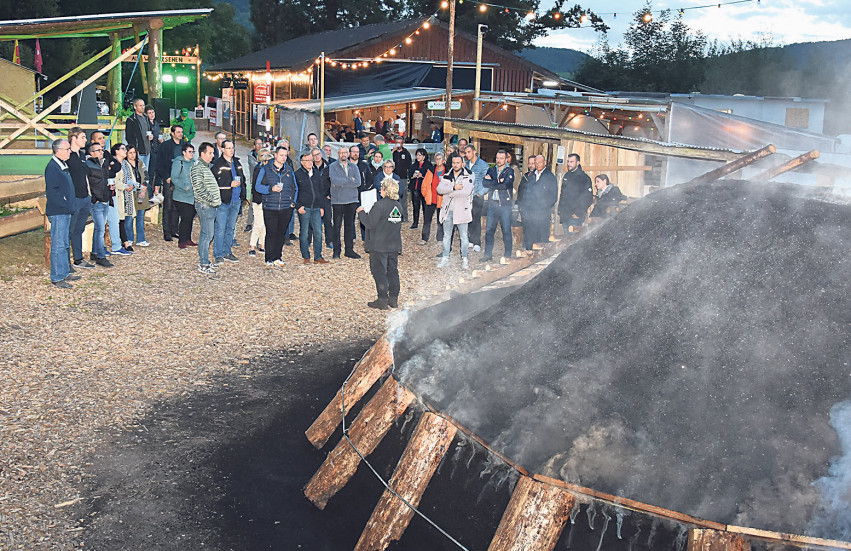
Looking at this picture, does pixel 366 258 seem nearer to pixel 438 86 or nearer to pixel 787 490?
pixel 787 490

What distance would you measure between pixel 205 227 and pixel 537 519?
8866 mm

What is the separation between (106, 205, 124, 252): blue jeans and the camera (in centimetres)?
1246

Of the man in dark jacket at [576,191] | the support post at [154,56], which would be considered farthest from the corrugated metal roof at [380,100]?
the man in dark jacket at [576,191]

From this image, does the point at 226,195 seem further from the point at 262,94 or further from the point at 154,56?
the point at 262,94

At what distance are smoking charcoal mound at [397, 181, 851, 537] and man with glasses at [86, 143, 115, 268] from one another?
6861 mm

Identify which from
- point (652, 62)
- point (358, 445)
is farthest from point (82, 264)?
point (652, 62)

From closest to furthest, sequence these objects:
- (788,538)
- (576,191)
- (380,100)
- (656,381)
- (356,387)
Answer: (788,538) → (656,381) → (356,387) → (576,191) → (380,100)

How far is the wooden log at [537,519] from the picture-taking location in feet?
15.2

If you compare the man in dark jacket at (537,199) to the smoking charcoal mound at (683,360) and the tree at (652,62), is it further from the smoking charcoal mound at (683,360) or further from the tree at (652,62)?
the tree at (652,62)

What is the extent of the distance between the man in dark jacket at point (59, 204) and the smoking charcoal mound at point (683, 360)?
20.5 ft

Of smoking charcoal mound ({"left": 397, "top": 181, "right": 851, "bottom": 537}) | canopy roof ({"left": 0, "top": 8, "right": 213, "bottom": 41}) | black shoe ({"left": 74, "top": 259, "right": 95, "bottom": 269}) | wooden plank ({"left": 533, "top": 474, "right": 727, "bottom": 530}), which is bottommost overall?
wooden plank ({"left": 533, "top": 474, "right": 727, "bottom": 530})

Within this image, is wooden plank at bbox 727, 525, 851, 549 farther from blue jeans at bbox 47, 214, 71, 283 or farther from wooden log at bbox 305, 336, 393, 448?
blue jeans at bbox 47, 214, 71, 283

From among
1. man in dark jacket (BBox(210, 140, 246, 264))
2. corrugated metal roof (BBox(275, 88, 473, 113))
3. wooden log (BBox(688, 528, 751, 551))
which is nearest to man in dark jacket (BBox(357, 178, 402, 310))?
man in dark jacket (BBox(210, 140, 246, 264))

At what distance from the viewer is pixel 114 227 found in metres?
12.7
